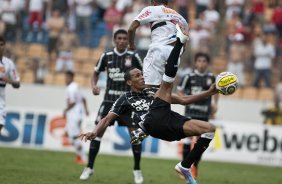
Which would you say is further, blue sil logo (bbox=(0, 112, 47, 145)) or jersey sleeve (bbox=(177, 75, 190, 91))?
blue sil logo (bbox=(0, 112, 47, 145))

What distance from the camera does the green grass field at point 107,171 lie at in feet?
46.6

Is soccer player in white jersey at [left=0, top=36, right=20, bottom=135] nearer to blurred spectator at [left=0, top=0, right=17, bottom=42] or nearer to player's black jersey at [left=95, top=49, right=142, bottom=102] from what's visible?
player's black jersey at [left=95, top=49, right=142, bottom=102]

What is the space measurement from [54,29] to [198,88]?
11762 millimetres

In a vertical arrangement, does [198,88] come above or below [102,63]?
below

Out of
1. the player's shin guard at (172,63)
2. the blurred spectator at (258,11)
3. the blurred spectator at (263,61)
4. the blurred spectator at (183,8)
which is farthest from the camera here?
the blurred spectator at (258,11)

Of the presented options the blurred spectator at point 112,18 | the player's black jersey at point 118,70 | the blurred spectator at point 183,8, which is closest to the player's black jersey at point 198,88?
the player's black jersey at point 118,70

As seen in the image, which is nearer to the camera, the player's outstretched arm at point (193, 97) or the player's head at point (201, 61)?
the player's outstretched arm at point (193, 97)

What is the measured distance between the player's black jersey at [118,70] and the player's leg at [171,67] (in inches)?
124

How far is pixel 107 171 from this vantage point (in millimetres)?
16766

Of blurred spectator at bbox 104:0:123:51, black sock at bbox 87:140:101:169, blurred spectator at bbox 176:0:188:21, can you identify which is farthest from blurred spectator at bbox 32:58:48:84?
black sock at bbox 87:140:101:169

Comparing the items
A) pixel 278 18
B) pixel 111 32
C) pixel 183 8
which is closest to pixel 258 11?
pixel 278 18

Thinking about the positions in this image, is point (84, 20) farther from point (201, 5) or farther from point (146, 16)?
point (146, 16)

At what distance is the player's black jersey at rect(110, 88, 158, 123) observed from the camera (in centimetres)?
1237

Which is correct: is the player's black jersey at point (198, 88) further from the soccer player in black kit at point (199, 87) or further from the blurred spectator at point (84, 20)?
the blurred spectator at point (84, 20)
